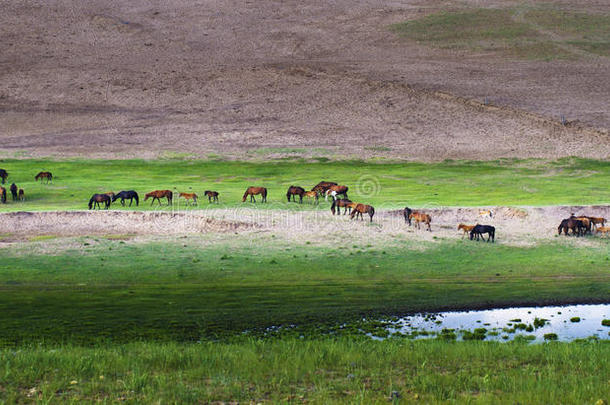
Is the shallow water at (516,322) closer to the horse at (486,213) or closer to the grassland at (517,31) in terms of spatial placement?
the horse at (486,213)

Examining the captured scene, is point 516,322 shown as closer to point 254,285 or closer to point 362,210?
point 254,285

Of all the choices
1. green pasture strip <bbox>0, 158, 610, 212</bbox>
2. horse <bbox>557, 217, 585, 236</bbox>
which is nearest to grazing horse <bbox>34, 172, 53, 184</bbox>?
green pasture strip <bbox>0, 158, 610, 212</bbox>

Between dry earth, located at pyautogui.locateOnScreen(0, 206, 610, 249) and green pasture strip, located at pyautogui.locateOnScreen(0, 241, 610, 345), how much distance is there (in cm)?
152

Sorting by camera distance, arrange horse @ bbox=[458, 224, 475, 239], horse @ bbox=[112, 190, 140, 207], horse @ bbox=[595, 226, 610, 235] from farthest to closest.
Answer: horse @ bbox=[112, 190, 140, 207] < horse @ bbox=[595, 226, 610, 235] < horse @ bbox=[458, 224, 475, 239]

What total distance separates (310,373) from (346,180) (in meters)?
37.5

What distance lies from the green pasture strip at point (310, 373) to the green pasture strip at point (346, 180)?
20982 millimetres

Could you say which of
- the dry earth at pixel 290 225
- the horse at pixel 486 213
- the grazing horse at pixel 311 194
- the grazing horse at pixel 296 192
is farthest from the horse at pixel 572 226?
the grazing horse at pixel 296 192

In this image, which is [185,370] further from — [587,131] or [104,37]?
[104,37]

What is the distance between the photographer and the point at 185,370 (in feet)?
42.0

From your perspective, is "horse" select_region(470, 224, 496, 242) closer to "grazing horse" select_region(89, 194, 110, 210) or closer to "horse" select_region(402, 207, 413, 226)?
"horse" select_region(402, 207, 413, 226)

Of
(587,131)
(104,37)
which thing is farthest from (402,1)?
(587,131)

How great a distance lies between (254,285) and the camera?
22938 millimetres

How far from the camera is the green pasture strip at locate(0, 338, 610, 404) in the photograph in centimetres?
1136

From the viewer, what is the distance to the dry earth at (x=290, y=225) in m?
29.3
